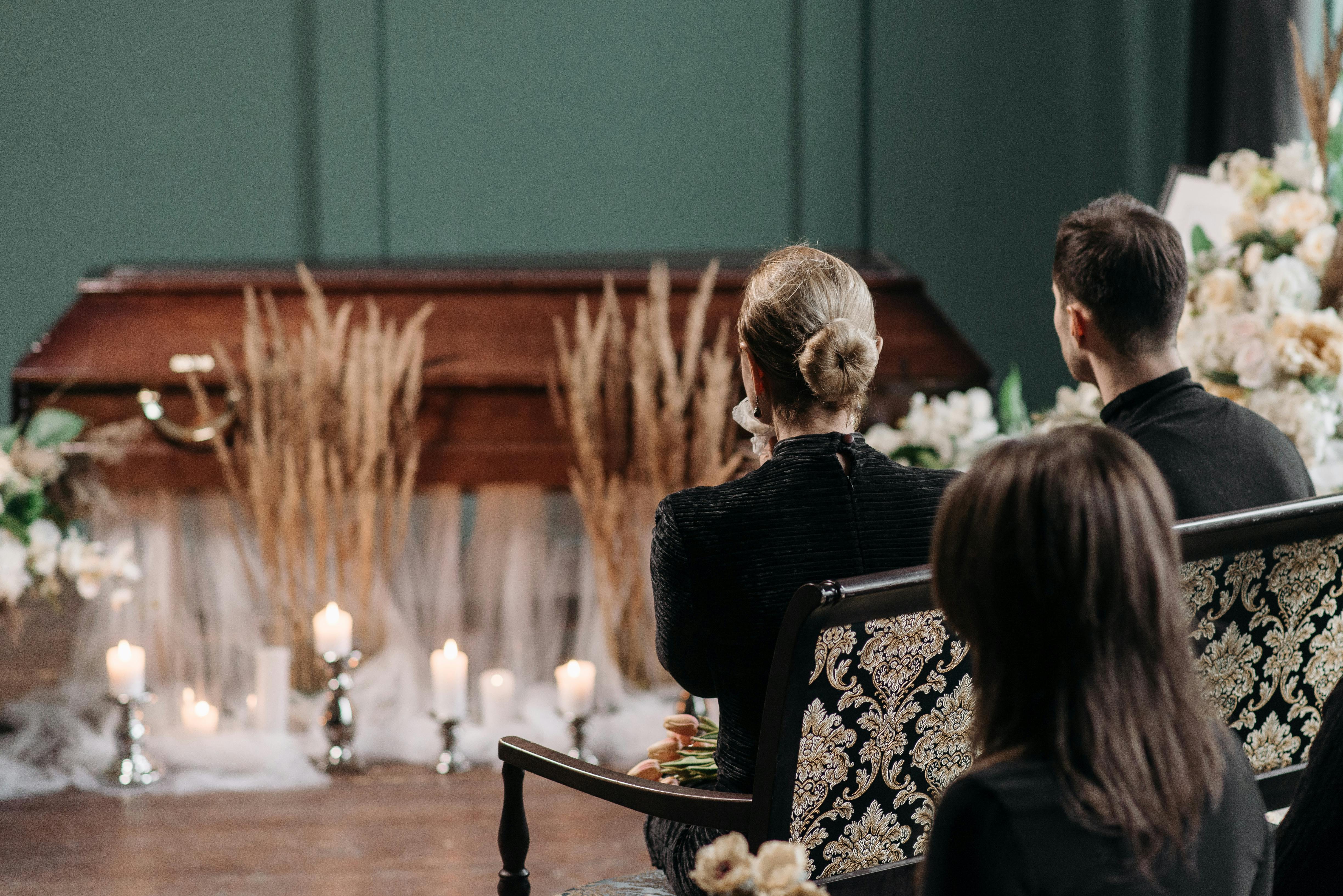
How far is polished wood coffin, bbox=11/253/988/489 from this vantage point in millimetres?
2822

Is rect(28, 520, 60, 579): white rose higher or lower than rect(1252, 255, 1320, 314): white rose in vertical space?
lower

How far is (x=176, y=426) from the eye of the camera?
111 inches

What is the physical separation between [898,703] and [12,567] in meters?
→ 1.99

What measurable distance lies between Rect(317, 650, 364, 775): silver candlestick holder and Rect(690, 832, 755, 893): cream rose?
7.03ft

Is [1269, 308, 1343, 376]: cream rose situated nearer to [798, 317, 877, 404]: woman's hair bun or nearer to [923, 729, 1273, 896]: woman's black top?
[798, 317, 877, 404]: woman's hair bun

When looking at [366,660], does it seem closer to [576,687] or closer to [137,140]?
[576,687]

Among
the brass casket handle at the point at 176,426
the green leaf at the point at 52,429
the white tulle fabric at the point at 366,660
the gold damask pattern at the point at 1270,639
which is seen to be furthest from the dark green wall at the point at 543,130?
the gold damask pattern at the point at 1270,639

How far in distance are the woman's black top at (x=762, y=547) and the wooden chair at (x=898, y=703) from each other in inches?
3.3

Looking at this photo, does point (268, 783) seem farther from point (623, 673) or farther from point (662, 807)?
point (662, 807)

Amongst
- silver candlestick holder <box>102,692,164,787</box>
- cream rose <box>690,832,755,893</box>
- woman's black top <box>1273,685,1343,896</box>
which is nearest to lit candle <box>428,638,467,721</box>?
silver candlestick holder <box>102,692,164,787</box>

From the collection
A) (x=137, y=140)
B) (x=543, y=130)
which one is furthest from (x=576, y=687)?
(x=137, y=140)

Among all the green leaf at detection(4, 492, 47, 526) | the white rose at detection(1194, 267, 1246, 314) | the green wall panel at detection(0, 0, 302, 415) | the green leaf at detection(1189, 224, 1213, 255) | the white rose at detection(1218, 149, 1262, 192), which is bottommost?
the green leaf at detection(4, 492, 47, 526)

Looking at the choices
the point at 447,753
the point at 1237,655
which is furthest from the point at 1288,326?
the point at 447,753

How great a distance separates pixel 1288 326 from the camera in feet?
6.84
